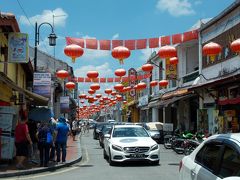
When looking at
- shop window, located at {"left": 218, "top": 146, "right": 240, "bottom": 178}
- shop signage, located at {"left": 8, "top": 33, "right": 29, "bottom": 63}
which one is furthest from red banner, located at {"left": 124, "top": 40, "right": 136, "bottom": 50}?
shop window, located at {"left": 218, "top": 146, "right": 240, "bottom": 178}

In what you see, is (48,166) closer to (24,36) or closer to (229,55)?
(24,36)

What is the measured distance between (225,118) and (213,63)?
4.07 meters

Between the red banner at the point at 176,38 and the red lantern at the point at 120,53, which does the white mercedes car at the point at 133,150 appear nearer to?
the red lantern at the point at 120,53

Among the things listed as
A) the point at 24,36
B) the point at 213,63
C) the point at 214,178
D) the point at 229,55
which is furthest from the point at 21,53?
the point at 213,63

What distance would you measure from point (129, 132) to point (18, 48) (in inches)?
214

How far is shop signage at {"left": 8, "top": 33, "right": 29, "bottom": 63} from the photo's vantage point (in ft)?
52.9

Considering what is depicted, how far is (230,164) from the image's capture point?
540 centimetres

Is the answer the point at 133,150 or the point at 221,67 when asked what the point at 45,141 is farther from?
the point at 221,67

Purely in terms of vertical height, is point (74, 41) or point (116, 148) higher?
point (74, 41)

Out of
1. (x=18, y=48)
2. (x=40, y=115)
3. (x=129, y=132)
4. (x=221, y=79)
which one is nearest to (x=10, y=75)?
(x=40, y=115)

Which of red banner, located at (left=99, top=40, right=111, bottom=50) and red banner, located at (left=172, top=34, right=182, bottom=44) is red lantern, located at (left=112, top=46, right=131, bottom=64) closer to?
red banner, located at (left=99, top=40, right=111, bottom=50)

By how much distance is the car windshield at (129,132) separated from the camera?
17.8 meters

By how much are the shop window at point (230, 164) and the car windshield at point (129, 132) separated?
1212cm

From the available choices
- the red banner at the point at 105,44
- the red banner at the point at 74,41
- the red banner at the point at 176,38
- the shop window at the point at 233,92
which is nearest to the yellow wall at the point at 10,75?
the red banner at the point at 74,41
